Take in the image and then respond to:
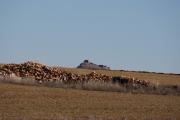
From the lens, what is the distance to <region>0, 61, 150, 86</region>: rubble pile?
52688mm

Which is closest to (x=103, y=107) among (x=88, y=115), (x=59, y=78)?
(x=88, y=115)

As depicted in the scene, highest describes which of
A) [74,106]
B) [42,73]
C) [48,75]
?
[42,73]

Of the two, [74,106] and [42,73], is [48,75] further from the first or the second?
[74,106]

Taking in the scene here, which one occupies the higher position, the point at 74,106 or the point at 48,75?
the point at 48,75

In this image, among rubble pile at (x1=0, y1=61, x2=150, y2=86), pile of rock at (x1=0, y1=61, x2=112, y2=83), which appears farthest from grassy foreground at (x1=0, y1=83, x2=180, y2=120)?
pile of rock at (x1=0, y1=61, x2=112, y2=83)

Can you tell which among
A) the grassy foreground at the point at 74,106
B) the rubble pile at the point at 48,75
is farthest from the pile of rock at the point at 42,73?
the grassy foreground at the point at 74,106

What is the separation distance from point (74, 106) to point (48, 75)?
23076 mm

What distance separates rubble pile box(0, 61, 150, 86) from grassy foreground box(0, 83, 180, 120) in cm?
1244

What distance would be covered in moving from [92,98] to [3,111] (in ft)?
33.7

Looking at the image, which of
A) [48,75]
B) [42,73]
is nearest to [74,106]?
[48,75]

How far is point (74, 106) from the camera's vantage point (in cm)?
3162

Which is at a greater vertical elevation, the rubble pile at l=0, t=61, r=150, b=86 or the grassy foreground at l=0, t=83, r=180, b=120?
the rubble pile at l=0, t=61, r=150, b=86

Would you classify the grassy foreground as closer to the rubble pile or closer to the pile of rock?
the rubble pile

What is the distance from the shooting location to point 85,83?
48.6m
